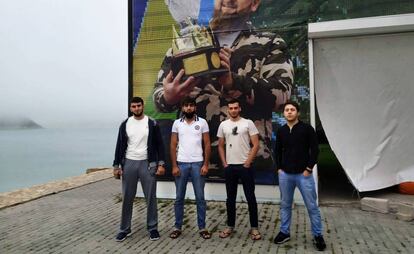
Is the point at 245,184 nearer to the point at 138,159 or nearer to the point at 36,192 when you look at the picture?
the point at 138,159

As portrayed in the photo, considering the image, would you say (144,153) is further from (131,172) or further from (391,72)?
(391,72)

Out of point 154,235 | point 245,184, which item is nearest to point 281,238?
point 245,184

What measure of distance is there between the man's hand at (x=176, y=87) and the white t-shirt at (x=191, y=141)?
2.02 metres

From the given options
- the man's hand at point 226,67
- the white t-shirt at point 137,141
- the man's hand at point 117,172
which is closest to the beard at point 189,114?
the white t-shirt at point 137,141

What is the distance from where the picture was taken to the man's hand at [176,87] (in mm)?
6789

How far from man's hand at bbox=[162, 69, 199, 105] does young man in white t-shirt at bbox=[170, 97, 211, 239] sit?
197 cm

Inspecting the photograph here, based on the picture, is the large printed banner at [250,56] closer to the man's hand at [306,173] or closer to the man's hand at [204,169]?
the man's hand at [204,169]

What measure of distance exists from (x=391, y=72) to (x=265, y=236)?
3.54m

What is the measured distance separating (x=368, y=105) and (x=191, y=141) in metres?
3.35

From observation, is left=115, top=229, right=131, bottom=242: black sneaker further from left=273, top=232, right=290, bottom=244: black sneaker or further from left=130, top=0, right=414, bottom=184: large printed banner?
left=130, top=0, right=414, bottom=184: large printed banner

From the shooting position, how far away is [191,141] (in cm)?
480

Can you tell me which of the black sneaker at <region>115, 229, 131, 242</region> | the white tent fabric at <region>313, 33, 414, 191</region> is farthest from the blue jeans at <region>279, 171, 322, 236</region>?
the white tent fabric at <region>313, 33, 414, 191</region>

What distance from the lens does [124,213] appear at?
492 cm

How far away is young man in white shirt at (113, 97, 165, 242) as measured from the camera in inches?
190
